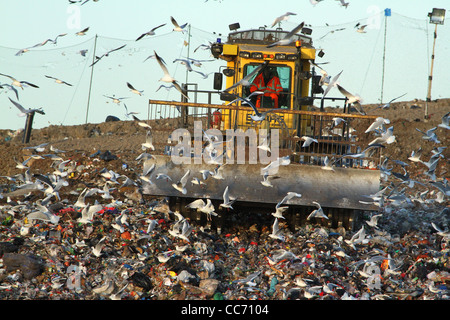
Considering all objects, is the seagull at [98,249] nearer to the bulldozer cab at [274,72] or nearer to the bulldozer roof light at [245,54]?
the bulldozer cab at [274,72]

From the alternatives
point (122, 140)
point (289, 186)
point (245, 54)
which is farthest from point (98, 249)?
point (122, 140)

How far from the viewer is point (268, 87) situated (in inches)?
389

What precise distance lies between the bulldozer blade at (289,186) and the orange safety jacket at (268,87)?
5.26 ft

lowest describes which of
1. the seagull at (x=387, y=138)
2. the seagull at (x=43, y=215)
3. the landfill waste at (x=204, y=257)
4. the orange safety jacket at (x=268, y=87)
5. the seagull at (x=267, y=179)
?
the landfill waste at (x=204, y=257)

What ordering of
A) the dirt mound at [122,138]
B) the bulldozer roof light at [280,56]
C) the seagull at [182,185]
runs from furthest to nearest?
the dirt mound at [122,138] → the bulldozer roof light at [280,56] → the seagull at [182,185]

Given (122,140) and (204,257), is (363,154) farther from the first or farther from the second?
(122,140)

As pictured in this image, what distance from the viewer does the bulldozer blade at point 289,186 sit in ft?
27.7

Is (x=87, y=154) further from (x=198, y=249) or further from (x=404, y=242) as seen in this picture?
(x=404, y=242)

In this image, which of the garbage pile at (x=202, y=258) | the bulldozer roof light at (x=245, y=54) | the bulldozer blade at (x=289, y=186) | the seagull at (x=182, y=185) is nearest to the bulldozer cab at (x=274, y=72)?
the bulldozer roof light at (x=245, y=54)

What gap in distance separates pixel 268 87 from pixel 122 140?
962cm

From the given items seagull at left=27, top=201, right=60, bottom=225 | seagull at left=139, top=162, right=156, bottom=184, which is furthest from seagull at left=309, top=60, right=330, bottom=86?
seagull at left=27, top=201, right=60, bottom=225

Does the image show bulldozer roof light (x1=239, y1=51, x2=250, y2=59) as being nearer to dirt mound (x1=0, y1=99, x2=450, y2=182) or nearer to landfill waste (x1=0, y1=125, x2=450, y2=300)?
landfill waste (x1=0, y1=125, x2=450, y2=300)

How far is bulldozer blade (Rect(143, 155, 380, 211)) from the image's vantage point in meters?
8.44
